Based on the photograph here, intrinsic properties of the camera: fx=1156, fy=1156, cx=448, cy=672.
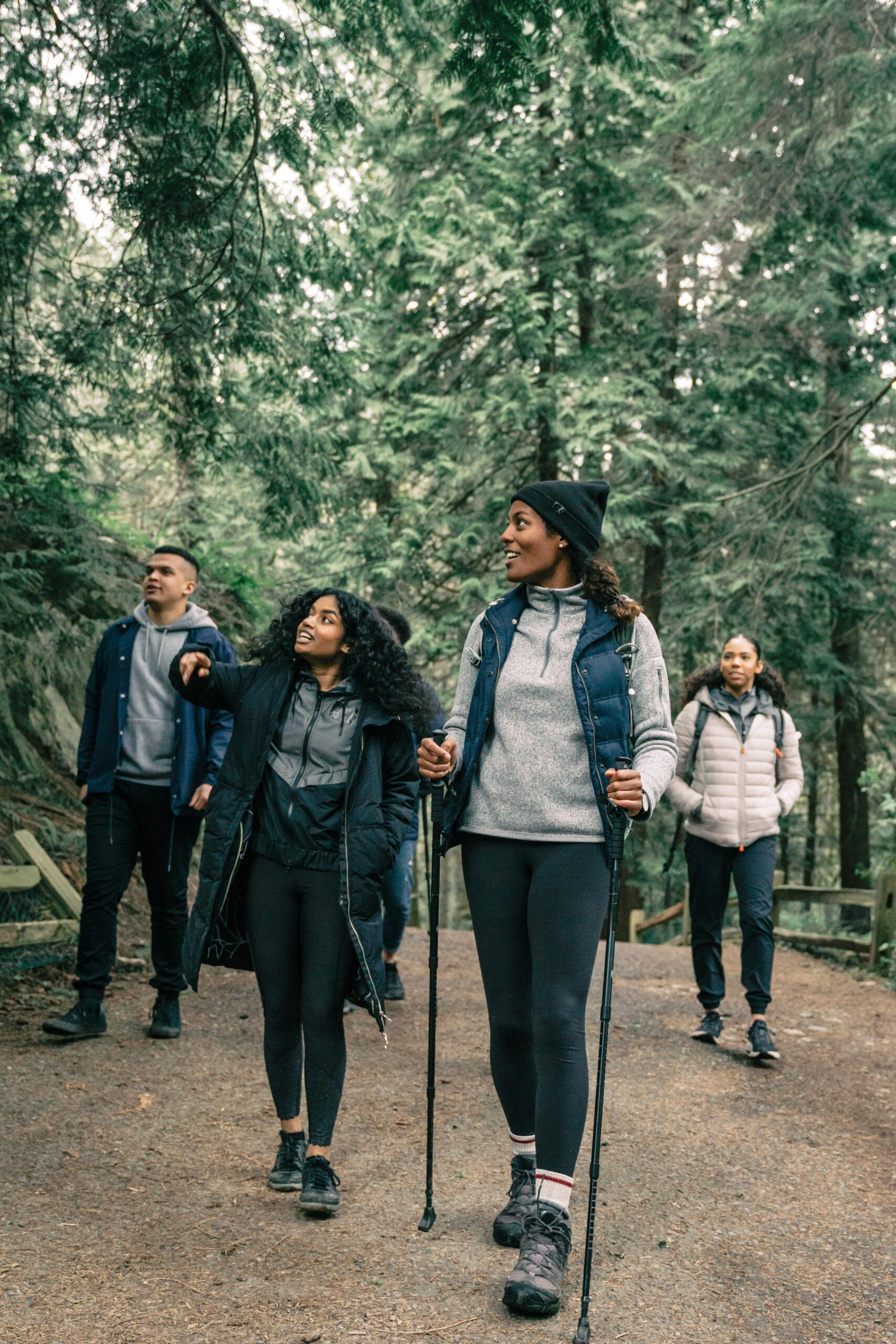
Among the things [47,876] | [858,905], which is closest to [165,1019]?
[47,876]

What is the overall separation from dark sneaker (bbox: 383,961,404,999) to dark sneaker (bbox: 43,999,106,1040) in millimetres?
2104

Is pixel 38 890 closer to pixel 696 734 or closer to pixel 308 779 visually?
pixel 308 779

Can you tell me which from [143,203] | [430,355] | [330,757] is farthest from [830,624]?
[330,757]

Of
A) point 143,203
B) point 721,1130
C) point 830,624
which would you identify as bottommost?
point 721,1130

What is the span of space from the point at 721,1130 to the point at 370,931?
2391 millimetres

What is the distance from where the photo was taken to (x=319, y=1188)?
396cm

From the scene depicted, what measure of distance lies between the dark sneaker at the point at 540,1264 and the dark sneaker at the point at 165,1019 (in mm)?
3244

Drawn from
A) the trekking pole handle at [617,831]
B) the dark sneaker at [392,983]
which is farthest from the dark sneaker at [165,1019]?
the trekking pole handle at [617,831]

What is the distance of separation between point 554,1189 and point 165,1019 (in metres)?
3.35

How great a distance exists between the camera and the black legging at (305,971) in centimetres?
A: 402

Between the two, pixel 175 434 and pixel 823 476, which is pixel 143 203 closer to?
pixel 175 434

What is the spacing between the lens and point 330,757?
164 inches

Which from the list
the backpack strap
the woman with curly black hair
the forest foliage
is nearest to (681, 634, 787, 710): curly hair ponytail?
the backpack strap

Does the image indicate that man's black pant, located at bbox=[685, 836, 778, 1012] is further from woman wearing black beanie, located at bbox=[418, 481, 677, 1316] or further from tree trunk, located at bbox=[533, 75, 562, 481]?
tree trunk, located at bbox=[533, 75, 562, 481]
